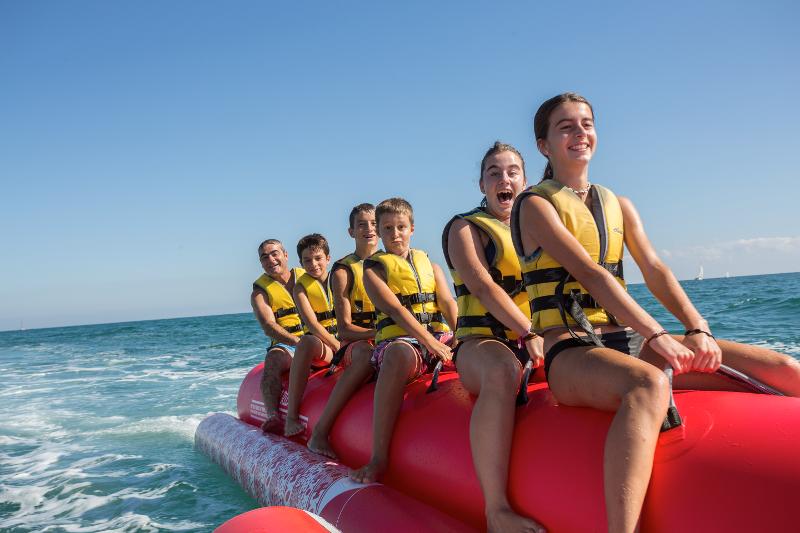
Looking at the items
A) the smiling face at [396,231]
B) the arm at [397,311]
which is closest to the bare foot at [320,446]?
the arm at [397,311]

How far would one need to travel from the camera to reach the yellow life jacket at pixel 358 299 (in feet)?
12.8

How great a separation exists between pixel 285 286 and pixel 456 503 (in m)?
3.04

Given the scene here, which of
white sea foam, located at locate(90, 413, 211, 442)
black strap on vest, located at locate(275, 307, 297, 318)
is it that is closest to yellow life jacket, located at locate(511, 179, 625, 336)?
black strap on vest, located at locate(275, 307, 297, 318)

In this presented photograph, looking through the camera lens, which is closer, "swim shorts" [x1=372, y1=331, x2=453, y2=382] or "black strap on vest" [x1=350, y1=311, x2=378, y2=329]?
"swim shorts" [x1=372, y1=331, x2=453, y2=382]

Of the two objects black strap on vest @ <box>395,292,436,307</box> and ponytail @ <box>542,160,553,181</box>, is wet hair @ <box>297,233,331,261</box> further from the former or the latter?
ponytail @ <box>542,160,553,181</box>

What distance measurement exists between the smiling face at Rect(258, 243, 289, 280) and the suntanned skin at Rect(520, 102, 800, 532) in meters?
3.21

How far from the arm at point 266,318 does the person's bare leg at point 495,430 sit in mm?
2753

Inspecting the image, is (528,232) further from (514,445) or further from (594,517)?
(594,517)

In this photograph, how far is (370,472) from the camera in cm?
269

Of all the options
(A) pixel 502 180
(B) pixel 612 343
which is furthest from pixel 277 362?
(B) pixel 612 343

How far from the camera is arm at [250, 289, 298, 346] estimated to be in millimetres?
4789

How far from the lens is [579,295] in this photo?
6.51 feet

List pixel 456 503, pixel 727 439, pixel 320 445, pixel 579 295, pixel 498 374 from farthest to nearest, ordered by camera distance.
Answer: pixel 320 445 → pixel 456 503 → pixel 498 374 → pixel 579 295 → pixel 727 439

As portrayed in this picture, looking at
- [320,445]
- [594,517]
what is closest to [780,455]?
[594,517]
